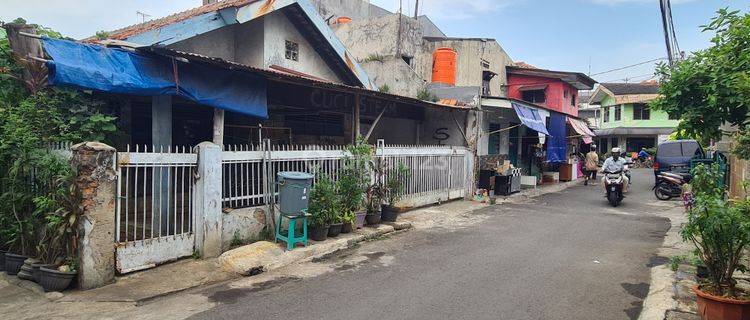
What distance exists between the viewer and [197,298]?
5.07m

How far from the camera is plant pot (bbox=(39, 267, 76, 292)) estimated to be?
5109mm

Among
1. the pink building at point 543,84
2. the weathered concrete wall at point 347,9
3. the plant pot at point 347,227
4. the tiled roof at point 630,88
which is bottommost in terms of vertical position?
the plant pot at point 347,227

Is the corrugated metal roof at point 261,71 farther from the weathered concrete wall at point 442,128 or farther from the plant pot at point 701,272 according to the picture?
the plant pot at point 701,272

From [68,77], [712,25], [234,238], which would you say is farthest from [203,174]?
[712,25]

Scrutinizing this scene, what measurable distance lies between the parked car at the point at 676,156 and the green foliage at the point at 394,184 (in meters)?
10.4

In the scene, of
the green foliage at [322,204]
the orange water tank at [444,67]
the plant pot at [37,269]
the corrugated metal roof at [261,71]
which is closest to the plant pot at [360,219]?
the green foliage at [322,204]

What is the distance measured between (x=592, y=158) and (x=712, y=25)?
1623cm

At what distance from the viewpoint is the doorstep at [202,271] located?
201 inches

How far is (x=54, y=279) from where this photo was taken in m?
5.12

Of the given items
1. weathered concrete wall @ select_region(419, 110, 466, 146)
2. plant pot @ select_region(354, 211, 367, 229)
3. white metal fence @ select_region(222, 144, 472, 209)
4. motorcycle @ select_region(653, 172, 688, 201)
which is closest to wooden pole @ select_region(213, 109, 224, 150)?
white metal fence @ select_region(222, 144, 472, 209)

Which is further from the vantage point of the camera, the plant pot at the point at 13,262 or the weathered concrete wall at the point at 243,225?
the weathered concrete wall at the point at 243,225

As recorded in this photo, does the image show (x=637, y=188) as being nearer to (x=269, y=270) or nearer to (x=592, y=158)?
(x=592, y=158)

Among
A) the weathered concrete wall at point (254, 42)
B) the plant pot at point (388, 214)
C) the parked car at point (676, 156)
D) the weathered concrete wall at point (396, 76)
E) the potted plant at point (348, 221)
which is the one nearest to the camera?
the potted plant at point (348, 221)

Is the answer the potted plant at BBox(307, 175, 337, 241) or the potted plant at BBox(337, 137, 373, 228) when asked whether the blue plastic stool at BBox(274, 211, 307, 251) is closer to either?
the potted plant at BBox(307, 175, 337, 241)
